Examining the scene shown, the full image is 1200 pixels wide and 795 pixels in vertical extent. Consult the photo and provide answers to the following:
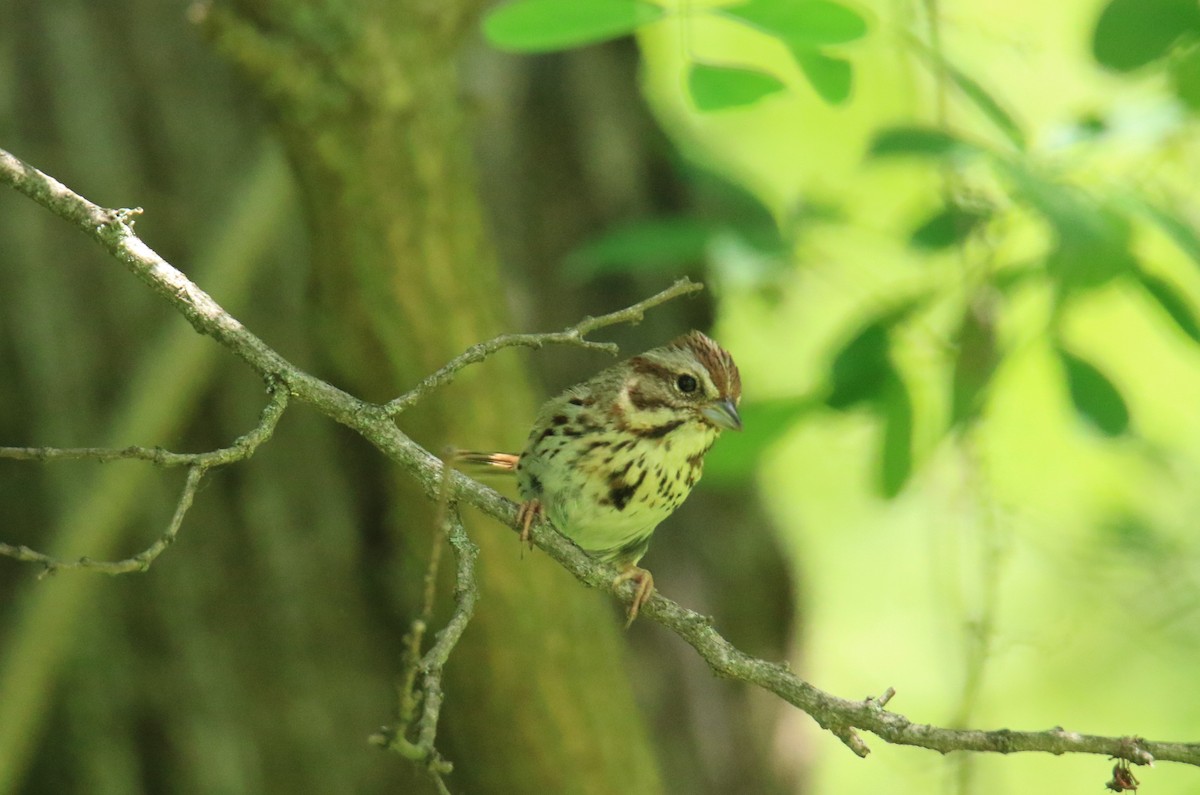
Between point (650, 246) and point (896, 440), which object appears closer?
point (896, 440)

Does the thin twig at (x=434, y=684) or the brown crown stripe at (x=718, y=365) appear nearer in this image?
the thin twig at (x=434, y=684)

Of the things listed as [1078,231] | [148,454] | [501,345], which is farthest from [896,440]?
[148,454]

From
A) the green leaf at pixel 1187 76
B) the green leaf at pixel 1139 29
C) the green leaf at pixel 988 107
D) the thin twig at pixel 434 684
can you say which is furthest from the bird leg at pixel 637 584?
the green leaf at pixel 1187 76

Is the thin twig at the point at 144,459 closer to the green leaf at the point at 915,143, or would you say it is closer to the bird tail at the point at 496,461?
the bird tail at the point at 496,461

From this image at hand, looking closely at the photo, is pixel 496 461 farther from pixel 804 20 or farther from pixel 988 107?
pixel 988 107

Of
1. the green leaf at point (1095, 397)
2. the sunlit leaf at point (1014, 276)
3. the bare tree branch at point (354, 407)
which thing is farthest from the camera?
the sunlit leaf at point (1014, 276)

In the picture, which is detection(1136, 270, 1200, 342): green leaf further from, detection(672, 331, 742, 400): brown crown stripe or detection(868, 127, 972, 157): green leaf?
detection(672, 331, 742, 400): brown crown stripe

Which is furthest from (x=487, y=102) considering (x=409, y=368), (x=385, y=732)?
(x=385, y=732)
